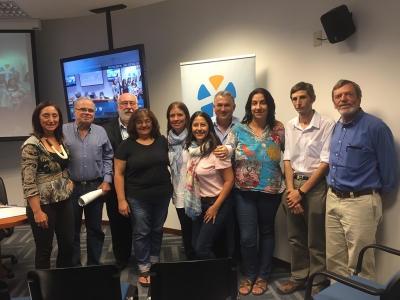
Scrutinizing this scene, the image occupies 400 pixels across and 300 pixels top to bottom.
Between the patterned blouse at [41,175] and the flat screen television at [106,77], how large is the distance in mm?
1465

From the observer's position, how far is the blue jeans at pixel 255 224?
2.42 m

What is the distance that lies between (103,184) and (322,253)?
5.83 feet

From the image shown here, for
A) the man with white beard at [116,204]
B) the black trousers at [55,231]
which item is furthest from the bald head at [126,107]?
the black trousers at [55,231]

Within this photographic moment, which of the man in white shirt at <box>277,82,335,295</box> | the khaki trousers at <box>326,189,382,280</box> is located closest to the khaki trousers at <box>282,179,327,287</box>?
the man in white shirt at <box>277,82,335,295</box>

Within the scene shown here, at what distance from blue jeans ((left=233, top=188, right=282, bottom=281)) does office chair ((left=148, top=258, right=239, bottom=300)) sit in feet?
3.19

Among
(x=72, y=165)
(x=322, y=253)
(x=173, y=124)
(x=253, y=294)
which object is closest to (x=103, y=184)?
(x=72, y=165)

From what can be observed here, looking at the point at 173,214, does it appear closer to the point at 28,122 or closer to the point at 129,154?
the point at 129,154

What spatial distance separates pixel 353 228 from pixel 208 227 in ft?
3.12

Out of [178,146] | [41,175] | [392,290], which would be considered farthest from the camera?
[178,146]

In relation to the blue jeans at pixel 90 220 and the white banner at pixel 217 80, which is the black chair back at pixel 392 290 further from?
the blue jeans at pixel 90 220

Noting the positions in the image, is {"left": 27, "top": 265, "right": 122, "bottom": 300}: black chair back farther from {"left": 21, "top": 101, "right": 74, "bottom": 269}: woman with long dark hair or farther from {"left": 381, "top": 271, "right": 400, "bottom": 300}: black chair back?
{"left": 381, "top": 271, "right": 400, "bottom": 300}: black chair back

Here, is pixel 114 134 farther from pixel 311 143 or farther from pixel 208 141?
pixel 311 143

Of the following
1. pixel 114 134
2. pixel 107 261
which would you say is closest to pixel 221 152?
pixel 114 134

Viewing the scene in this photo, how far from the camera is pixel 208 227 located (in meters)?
2.34
